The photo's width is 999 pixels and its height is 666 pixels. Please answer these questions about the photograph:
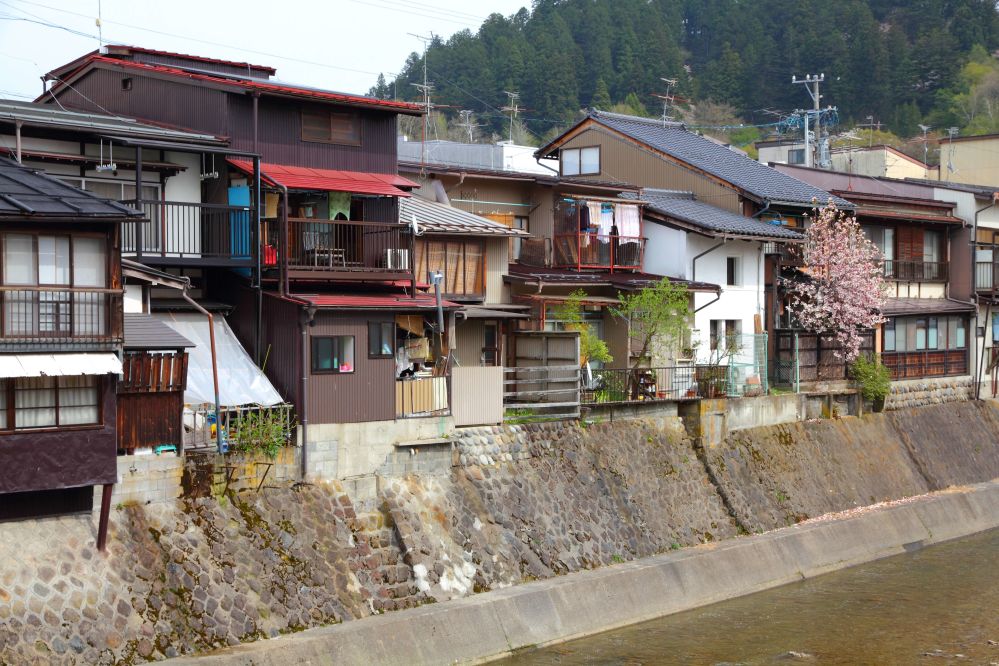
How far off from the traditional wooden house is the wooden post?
22 millimetres

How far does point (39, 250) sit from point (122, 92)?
10925 millimetres

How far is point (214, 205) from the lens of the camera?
26469 millimetres

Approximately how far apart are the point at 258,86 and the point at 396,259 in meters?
4.99

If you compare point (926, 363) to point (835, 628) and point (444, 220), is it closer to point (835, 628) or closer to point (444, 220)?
point (835, 628)

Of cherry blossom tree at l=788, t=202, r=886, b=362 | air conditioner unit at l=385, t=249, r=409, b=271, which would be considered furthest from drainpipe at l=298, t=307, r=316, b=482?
cherry blossom tree at l=788, t=202, r=886, b=362

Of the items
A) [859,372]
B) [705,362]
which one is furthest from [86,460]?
[859,372]

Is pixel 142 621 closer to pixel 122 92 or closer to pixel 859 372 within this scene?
pixel 122 92

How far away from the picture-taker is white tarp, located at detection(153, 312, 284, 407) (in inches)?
989

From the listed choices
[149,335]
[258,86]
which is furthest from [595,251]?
[149,335]

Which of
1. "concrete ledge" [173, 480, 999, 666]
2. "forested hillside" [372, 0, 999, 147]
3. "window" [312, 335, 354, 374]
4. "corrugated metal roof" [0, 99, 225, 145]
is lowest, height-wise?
"concrete ledge" [173, 480, 999, 666]

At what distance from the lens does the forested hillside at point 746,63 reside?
110562 millimetres

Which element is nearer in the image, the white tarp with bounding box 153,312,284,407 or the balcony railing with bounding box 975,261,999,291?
the white tarp with bounding box 153,312,284,407

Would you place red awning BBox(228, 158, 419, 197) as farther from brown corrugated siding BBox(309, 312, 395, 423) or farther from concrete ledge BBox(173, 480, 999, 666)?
concrete ledge BBox(173, 480, 999, 666)

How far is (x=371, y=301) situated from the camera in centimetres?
2716
